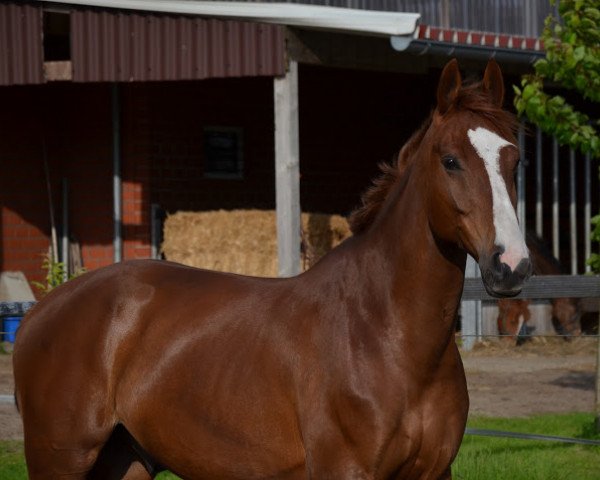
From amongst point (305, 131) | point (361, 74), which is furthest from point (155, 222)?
point (361, 74)

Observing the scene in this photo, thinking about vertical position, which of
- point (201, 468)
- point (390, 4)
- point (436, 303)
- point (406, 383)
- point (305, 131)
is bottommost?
point (201, 468)

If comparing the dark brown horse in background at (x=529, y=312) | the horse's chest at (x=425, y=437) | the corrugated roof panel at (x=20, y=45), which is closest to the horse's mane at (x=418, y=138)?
the horse's chest at (x=425, y=437)

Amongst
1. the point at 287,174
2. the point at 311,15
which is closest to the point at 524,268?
the point at 287,174

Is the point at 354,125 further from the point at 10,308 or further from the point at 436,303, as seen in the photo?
the point at 436,303

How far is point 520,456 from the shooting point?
792cm

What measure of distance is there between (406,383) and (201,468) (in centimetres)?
108

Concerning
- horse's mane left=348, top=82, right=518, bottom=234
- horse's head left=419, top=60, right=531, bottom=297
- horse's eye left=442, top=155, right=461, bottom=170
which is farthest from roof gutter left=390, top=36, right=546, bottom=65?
horse's eye left=442, top=155, right=461, bottom=170

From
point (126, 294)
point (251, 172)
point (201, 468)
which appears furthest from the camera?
point (251, 172)

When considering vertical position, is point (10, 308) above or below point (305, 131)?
below

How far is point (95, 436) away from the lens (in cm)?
521

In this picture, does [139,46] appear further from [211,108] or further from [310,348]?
[310,348]

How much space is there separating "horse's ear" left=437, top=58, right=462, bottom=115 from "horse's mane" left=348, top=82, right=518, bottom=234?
0.02 m

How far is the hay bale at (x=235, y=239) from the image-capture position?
577 inches

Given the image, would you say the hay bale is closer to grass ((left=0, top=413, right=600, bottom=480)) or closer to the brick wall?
the brick wall
